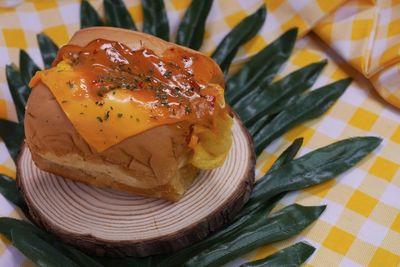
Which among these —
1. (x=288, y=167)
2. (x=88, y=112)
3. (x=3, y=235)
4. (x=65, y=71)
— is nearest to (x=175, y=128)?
(x=88, y=112)

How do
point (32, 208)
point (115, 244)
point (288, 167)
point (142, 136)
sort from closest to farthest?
point (142, 136) < point (115, 244) < point (32, 208) < point (288, 167)

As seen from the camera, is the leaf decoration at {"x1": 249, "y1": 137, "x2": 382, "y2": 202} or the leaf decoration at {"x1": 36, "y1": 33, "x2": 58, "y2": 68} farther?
the leaf decoration at {"x1": 36, "y1": 33, "x2": 58, "y2": 68}

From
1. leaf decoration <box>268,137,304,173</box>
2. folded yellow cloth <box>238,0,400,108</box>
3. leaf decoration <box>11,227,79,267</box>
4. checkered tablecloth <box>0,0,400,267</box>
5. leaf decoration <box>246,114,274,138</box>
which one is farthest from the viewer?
folded yellow cloth <box>238,0,400,108</box>

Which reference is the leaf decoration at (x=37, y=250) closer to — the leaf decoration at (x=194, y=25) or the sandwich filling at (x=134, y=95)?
the sandwich filling at (x=134, y=95)

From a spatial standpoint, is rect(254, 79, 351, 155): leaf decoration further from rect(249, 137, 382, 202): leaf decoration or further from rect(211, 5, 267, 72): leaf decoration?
rect(211, 5, 267, 72): leaf decoration

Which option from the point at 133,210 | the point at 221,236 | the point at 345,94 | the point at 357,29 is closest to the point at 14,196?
the point at 133,210

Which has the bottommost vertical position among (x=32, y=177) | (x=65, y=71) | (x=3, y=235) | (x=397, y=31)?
(x=3, y=235)

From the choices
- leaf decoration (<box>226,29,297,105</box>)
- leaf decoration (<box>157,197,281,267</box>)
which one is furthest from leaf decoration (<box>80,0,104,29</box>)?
leaf decoration (<box>157,197,281,267</box>)

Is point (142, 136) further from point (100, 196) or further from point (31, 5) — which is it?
point (31, 5)
